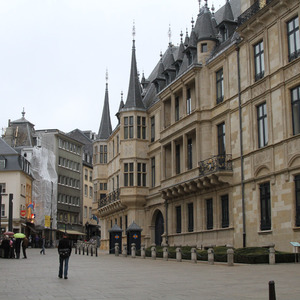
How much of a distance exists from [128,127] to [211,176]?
51.2 ft

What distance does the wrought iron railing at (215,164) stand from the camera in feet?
109

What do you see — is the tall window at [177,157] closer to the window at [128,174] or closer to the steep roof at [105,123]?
the window at [128,174]

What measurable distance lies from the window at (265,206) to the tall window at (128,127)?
19.5 metres

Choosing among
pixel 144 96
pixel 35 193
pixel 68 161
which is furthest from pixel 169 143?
pixel 68 161

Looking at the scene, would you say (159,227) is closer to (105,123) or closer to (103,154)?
(103,154)

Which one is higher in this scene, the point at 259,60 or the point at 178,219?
the point at 259,60

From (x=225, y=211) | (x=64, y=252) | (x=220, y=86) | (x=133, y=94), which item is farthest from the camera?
(x=133, y=94)

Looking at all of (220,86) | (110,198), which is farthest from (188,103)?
(110,198)

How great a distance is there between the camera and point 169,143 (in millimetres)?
41625

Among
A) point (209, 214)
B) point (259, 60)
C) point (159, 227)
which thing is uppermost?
point (259, 60)

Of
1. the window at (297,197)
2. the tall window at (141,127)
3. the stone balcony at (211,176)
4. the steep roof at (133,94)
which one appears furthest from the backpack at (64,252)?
the steep roof at (133,94)

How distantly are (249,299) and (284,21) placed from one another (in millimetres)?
19119

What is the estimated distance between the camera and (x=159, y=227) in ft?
150

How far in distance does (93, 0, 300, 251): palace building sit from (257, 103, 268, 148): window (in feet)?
0.18
